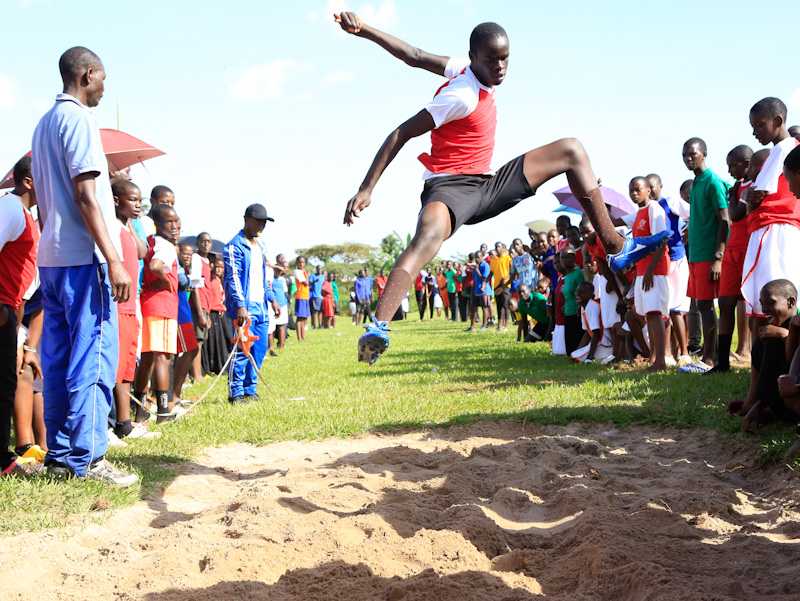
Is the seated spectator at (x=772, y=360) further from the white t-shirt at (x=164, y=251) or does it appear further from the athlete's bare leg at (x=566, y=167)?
the white t-shirt at (x=164, y=251)

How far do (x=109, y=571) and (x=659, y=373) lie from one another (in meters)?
6.05

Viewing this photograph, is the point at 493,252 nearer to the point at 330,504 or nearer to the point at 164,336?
the point at 164,336

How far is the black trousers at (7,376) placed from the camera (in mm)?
4176

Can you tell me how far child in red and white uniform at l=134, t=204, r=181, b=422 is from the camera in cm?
669

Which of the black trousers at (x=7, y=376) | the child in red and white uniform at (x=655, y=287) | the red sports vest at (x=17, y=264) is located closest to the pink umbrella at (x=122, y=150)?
the red sports vest at (x=17, y=264)

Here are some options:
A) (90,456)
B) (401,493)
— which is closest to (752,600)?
(401,493)

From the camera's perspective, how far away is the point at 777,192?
5.71 meters

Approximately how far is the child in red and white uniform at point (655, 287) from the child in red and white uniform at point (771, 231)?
1.73 meters

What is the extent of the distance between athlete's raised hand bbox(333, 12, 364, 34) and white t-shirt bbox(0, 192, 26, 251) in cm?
231

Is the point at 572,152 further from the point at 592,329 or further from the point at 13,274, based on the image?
the point at 592,329

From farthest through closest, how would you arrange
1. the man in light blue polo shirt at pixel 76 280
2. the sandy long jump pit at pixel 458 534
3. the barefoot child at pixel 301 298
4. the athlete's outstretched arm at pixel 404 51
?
1. the barefoot child at pixel 301 298
2. the athlete's outstretched arm at pixel 404 51
3. the man in light blue polo shirt at pixel 76 280
4. the sandy long jump pit at pixel 458 534

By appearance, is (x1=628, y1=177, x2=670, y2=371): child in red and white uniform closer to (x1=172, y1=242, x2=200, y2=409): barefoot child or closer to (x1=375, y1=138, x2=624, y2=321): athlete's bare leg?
(x1=375, y1=138, x2=624, y2=321): athlete's bare leg

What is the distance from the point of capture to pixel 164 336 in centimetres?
677

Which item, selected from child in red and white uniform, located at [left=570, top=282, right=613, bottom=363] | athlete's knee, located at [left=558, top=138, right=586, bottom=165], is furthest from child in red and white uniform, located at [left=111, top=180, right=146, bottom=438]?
child in red and white uniform, located at [left=570, top=282, right=613, bottom=363]
